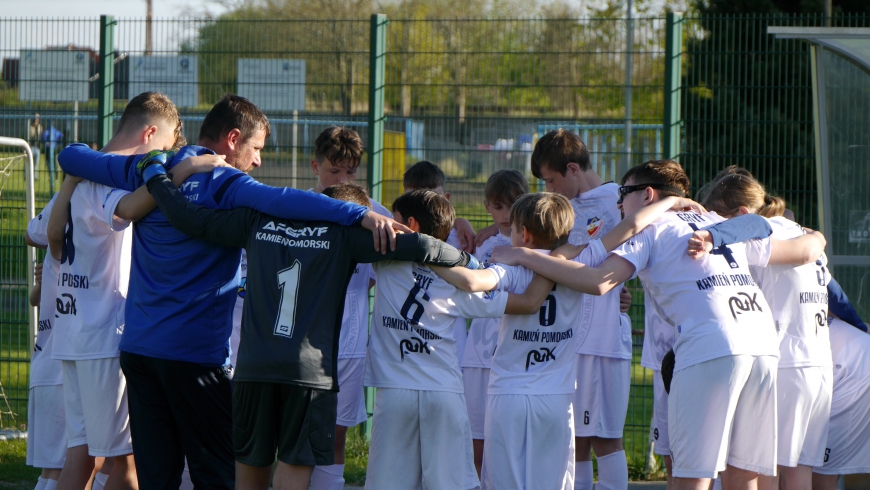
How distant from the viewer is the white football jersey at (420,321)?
12.0ft

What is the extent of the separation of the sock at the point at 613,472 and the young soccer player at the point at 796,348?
0.94 m

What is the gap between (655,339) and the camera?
205 inches

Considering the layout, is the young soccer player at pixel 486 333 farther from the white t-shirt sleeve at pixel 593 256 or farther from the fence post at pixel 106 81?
the fence post at pixel 106 81

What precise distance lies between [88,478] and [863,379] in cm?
407

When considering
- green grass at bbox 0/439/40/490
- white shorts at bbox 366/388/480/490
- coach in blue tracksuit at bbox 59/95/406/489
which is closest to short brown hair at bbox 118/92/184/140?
coach in blue tracksuit at bbox 59/95/406/489

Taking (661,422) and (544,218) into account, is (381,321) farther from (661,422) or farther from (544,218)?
(661,422)

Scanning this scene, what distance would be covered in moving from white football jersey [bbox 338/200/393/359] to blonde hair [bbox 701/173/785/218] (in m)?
1.78

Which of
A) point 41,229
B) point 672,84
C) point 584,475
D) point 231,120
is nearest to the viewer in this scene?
point 231,120

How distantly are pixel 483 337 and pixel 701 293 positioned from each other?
1.58 m

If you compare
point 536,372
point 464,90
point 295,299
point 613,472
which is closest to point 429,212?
point 295,299

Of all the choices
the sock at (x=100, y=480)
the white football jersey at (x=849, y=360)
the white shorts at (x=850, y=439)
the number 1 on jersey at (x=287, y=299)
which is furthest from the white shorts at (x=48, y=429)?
the white football jersey at (x=849, y=360)

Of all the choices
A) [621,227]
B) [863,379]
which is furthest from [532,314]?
[863,379]

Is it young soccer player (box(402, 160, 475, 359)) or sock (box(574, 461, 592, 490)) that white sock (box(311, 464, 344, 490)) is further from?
sock (box(574, 461, 592, 490))

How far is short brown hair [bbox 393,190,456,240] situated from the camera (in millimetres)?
3818
